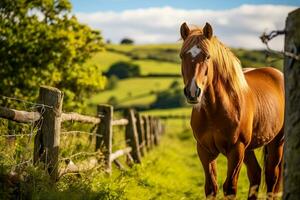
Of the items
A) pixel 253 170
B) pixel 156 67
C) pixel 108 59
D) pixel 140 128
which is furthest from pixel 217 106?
pixel 108 59

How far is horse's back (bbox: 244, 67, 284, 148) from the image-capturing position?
290 inches

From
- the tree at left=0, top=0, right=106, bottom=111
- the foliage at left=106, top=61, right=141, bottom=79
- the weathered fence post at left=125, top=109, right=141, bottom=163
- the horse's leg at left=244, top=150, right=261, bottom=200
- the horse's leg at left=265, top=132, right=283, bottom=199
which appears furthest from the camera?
the foliage at left=106, top=61, right=141, bottom=79

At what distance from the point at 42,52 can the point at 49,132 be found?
31.2 feet

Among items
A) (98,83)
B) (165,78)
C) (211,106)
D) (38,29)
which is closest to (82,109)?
(98,83)

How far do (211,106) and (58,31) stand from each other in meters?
10.3

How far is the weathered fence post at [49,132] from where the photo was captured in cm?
608

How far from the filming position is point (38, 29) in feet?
50.7

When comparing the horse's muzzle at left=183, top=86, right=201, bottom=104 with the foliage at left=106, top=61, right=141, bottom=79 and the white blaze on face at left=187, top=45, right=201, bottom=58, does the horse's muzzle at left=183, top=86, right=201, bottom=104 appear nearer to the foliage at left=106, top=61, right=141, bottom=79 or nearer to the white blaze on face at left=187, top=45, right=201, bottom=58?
the white blaze on face at left=187, top=45, right=201, bottom=58

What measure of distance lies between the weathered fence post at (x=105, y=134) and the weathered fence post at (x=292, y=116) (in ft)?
18.2

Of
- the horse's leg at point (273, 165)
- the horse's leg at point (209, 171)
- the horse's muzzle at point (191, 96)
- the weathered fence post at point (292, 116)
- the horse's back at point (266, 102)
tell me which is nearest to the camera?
the weathered fence post at point (292, 116)

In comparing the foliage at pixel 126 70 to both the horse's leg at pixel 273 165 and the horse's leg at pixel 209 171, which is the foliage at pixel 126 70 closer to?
the horse's leg at pixel 273 165

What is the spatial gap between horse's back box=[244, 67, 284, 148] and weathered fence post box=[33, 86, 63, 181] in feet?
8.95

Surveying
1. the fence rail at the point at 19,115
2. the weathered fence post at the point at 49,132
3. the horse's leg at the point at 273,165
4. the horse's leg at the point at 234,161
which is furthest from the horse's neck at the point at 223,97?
the fence rail at the point at 19,115

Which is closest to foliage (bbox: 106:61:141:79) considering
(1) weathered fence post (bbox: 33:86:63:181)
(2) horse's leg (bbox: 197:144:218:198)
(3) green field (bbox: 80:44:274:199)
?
(3) green field (bbox: 80:44:274:199)
